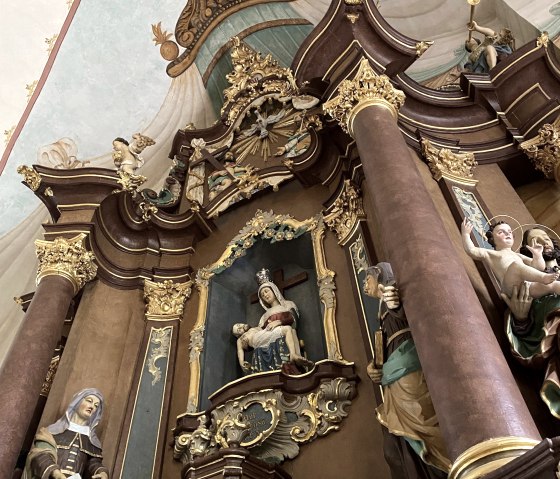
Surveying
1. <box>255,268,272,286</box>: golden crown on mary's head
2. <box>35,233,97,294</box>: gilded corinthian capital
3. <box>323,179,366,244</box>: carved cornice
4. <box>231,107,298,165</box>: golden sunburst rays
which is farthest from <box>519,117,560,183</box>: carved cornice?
<box>35,233,97,294</box>: gilded corinthian capital

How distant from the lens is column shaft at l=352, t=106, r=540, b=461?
299cm

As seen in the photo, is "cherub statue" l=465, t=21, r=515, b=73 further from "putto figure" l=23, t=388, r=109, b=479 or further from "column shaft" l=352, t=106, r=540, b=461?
"putto figure" l=23, t=388, r=109, b=479

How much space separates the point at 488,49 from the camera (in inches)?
300

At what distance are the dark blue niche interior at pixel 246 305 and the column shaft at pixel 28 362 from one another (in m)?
1.53

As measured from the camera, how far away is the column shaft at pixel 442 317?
299 centimetres

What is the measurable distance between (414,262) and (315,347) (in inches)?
100

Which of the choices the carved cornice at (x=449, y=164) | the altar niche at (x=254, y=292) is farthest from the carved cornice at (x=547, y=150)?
the altar niche at (x=254, y=292)

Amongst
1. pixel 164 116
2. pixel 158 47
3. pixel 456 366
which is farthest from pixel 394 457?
pixel 158 47

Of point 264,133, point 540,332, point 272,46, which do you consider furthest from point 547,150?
point 272,46

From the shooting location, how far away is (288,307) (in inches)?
253

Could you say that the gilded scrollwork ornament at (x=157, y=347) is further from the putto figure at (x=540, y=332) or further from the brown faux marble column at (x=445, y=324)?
the putto figure at (x=540, y=332)

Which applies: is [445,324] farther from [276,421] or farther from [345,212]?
[345,212]

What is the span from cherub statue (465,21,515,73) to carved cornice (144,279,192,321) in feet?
15.0

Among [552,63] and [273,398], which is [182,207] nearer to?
[273,398]
